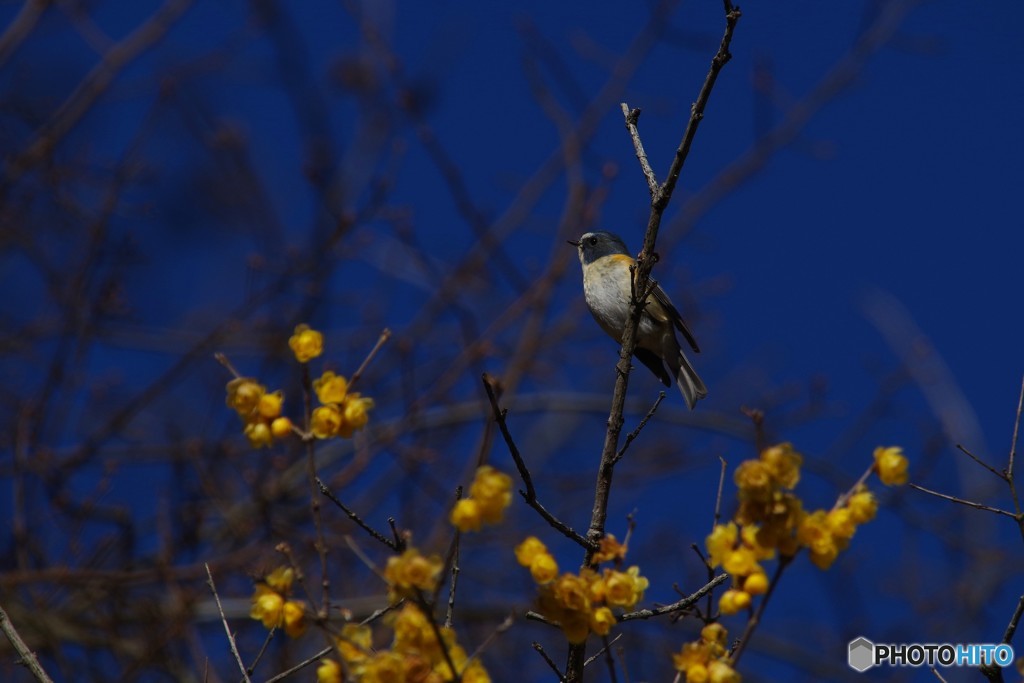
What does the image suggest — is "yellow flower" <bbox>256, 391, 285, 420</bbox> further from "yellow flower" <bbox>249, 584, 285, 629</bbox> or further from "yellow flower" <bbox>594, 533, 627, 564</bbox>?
"yellow flower" <bbox>594, 533, 627, 564</bbox>

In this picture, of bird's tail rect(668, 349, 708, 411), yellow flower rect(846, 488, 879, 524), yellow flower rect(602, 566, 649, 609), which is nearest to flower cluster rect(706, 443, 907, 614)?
yellow flower rect(846, 488, 879, 524)

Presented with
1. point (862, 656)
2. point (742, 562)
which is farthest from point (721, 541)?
point (862, 656)

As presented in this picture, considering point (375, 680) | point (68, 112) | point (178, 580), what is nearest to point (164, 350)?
point (68, 112)

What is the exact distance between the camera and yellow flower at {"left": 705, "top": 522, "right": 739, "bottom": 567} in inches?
63.5

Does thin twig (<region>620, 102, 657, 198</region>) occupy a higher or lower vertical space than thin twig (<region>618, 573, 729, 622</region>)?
higher

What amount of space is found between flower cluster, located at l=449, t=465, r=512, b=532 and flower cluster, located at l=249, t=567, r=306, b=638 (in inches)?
12.7

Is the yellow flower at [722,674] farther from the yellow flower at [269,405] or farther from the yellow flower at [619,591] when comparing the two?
the yellow flower at [269,405]

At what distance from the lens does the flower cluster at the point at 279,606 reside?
65.2 inches

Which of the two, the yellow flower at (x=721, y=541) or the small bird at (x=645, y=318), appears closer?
the yellow flower at (x=721, y=541)

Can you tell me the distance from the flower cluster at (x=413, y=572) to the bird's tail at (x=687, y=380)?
3.87 metres

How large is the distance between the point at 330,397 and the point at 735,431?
16.3 feet

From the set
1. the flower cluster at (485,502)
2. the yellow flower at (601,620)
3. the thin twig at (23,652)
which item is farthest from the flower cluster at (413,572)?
the thin twig at (23,652)

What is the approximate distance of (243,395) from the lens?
5.81ft

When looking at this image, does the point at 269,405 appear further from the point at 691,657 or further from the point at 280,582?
the point at 691,657
